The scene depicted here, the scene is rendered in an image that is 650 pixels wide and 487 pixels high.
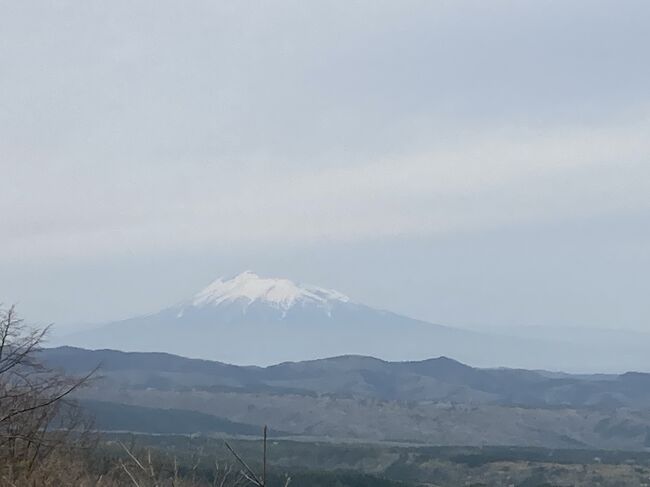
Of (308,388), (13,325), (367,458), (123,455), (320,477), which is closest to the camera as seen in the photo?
(13,325)

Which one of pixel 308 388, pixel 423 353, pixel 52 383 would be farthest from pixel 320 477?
pixel 423 353

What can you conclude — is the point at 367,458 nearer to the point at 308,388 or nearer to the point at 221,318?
the point at 308,388

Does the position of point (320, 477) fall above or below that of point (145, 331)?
below

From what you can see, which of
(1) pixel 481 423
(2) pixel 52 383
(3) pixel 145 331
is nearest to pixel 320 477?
(2) pixel 52 383

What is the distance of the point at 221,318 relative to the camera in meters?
171

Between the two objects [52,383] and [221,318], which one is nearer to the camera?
[52,383]

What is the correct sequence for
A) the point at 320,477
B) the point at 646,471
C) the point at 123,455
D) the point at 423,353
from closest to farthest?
the point at 123,455, the point at 320,477, the point at 646,471, the point at 423,353

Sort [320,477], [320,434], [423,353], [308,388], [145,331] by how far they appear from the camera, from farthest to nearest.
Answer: [145,331] < [423,353] < [308,388] < [320,434] < [320,477]

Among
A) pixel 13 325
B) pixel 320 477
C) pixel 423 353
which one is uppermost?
pixel 423 353

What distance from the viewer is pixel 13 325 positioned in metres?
10.2

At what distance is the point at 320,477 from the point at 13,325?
18709 millimetres

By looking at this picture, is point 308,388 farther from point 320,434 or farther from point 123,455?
point 123,455

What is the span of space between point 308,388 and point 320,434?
72.5 ft

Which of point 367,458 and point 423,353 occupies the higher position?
point 423,353
